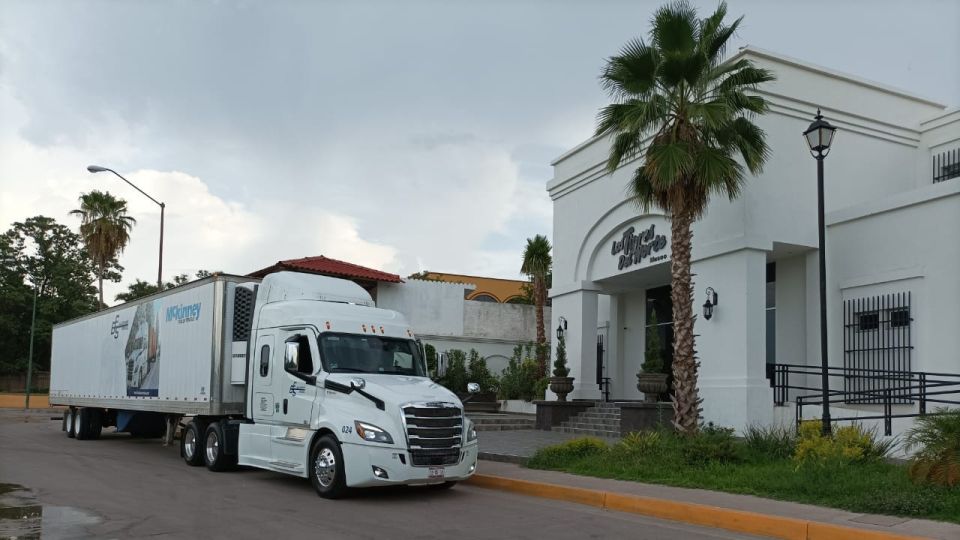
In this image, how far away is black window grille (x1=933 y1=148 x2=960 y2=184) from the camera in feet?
66.1

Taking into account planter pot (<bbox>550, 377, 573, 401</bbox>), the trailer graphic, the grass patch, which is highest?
the trailer graphic

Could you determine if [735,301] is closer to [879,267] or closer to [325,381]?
[879,267]

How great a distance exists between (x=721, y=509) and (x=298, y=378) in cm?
639

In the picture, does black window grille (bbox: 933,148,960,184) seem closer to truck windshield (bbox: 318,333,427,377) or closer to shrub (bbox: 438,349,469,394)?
truck windshield (bbox: 318,333,427,377)

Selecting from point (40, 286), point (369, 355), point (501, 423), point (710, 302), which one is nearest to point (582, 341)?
point (501, 423)

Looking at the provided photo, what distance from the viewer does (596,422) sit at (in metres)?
21.6

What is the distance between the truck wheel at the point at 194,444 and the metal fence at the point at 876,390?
36.6 ft

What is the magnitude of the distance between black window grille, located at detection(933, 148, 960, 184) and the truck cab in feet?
49.2

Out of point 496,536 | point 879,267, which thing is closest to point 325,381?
point 496,536

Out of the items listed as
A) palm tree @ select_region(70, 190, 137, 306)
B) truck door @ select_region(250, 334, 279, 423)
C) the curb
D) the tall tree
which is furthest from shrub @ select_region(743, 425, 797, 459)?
the tall tree

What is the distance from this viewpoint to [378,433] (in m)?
11.0

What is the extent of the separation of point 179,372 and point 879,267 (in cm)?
1479

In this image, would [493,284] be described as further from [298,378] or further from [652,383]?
[298,378]

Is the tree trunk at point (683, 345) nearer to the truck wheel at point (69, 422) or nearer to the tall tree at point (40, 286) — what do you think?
the truck wheel at point (69, 422)
